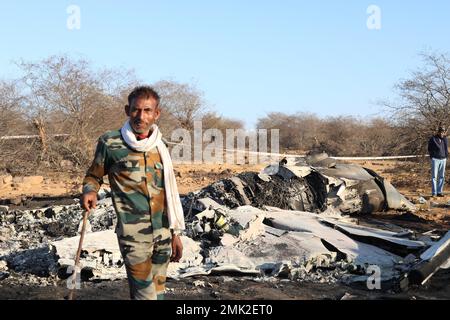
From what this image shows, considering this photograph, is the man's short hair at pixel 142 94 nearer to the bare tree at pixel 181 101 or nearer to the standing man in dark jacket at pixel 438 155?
the standing man in dark jacket at pixel 438 155

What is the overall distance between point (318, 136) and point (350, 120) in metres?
3.20

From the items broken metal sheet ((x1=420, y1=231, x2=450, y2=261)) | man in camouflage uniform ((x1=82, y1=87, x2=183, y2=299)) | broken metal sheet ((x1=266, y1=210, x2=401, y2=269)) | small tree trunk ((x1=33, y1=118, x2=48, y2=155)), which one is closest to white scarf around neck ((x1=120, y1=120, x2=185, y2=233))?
man in camouflage uniform ((x1=82, y1=87, x2=183, y2=299))

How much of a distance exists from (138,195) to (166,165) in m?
0.27

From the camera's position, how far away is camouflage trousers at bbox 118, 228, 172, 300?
3.50 metres

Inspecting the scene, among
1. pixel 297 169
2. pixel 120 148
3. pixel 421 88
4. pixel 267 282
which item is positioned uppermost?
pixel 421 88

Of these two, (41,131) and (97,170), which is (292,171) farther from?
(41,131)

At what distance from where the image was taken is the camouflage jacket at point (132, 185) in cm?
353

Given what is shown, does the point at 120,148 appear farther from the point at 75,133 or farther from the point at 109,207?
the point at 75,133

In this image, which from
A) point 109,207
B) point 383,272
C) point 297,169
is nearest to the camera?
point 383,272

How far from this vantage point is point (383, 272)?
6.12 metres

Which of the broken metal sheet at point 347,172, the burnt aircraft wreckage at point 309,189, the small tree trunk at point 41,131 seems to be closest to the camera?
the burnt aircraft wreckage at point 309,189

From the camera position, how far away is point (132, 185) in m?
3.54

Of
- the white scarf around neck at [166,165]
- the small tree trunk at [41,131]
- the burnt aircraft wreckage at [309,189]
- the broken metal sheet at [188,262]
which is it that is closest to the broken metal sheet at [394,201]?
the burnt aircraft wreckage at [309,189]
